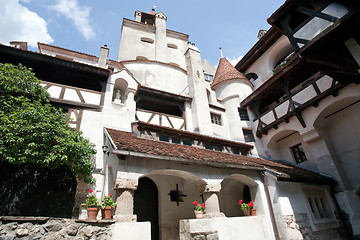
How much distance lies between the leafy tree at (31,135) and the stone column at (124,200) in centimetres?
237

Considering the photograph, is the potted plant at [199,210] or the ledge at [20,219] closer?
the ledge at [20,219]

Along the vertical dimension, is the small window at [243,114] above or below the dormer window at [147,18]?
below

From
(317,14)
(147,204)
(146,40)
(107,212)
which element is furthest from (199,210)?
(146,40)

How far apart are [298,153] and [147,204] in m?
10.3

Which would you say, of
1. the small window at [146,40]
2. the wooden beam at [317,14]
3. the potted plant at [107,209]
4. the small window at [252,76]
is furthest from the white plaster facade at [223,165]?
the small window at [146,40]

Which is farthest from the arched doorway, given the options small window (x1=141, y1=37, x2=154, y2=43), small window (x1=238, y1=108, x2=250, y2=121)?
small window (x1=141, y1=37, x2=154, y2=43)

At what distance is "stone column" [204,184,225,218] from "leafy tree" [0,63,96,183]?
4551mm

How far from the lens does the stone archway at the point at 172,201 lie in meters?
8.48

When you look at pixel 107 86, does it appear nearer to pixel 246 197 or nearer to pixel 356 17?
pixel 246 197

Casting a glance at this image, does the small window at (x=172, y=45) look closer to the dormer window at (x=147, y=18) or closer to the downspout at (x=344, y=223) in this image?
the dormer window at (x=147, y=18)

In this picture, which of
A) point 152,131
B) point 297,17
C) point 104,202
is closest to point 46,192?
point 104,202

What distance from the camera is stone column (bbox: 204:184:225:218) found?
6963 millimetres

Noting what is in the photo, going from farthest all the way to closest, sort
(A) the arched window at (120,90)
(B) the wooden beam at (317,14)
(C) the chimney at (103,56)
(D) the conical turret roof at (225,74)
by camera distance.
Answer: (D) the conical turret roof at (225,74) → (C) the chimney at (103,56) → (A) the arched window at (120,90) → (B) the wooden beam at (317,14)

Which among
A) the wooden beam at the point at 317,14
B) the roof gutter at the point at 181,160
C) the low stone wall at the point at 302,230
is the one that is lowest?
the low stone wall at the point at 302,230
